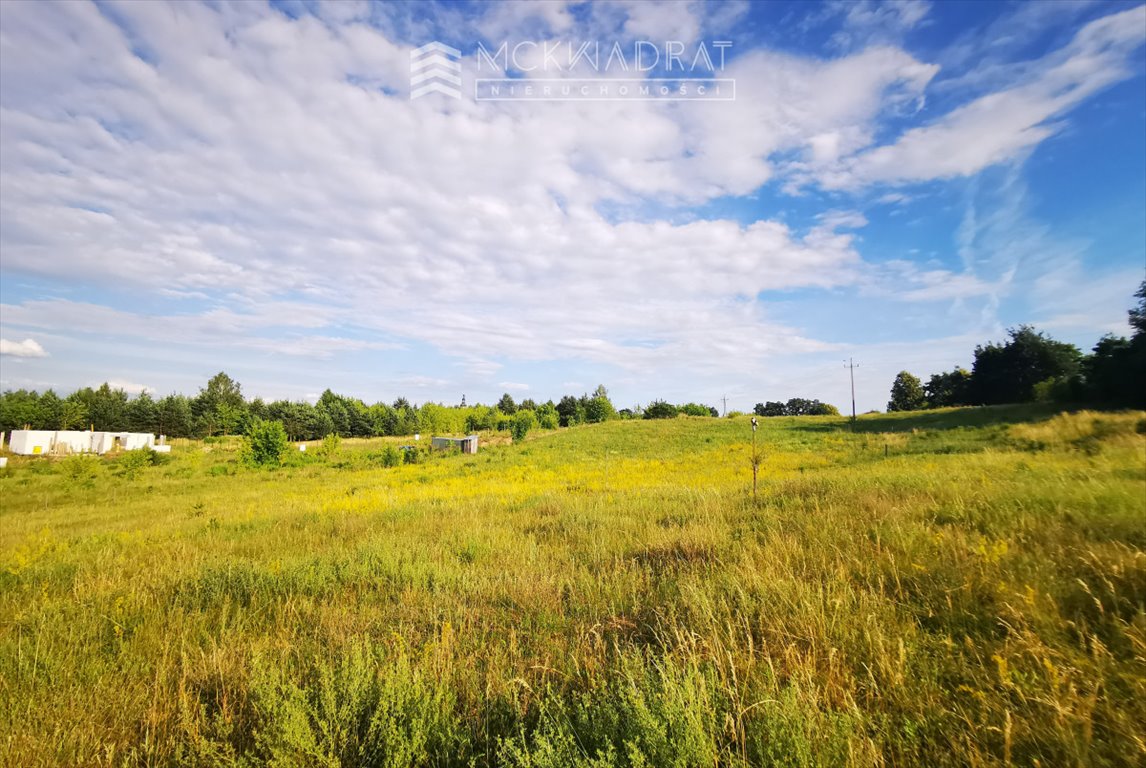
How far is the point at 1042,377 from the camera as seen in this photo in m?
46.8

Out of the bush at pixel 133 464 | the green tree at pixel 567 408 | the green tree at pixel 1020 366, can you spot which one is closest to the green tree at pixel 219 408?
the bush at pixel 133 464

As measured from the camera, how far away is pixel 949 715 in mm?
2469

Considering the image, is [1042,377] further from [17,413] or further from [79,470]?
[17,413]

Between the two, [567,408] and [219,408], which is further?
[567,408]

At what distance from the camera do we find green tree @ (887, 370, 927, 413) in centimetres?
7319

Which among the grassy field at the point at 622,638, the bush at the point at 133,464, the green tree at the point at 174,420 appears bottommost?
the bush at the point at 133,464

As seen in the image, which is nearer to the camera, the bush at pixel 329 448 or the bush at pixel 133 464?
the bush at pixel 133 464

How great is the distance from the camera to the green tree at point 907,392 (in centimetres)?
7319

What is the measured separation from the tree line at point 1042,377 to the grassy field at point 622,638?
97.6 ft

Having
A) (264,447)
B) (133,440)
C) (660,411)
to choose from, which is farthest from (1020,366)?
(133,440)

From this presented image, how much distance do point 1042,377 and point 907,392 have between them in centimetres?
2837

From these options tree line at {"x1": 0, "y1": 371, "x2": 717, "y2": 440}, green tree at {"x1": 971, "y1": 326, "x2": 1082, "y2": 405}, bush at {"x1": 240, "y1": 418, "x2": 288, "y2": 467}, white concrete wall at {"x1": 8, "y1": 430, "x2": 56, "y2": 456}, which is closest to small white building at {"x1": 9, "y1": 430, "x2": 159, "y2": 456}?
white concrete wall at {"x1": 8, "y1": 430, "x2": 56, "y2": 456}

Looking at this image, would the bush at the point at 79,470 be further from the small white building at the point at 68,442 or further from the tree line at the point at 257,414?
the tree line at the point at 257,414

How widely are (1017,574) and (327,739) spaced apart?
560cm
